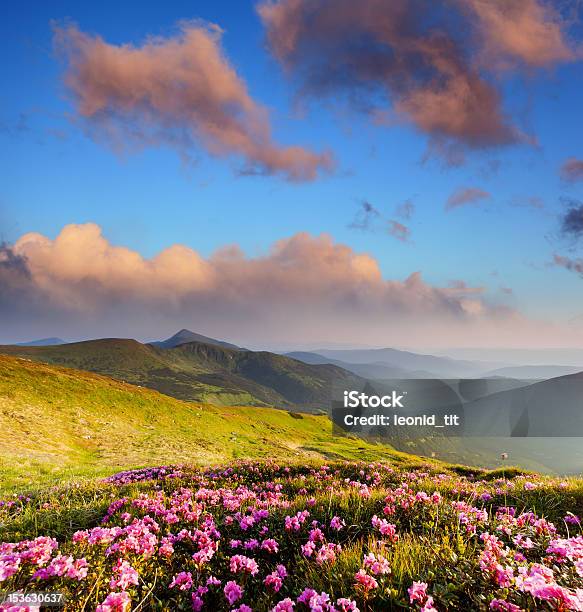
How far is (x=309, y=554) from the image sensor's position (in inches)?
178

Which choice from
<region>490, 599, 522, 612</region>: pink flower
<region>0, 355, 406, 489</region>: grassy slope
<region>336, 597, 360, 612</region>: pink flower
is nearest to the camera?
<region>490, 599, 522, 612</region>: pink flower

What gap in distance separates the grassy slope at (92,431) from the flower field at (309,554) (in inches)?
630

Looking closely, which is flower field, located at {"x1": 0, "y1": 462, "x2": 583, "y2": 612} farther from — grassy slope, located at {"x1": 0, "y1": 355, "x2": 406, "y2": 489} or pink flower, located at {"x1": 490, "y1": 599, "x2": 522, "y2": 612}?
grassy slope, located at {"x1": 0, "y1": 355, "x2": 406, "y2": 489}

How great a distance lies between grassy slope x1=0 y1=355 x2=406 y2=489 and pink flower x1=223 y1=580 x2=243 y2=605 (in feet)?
59.6

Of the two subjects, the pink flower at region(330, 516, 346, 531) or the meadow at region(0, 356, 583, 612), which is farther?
the pink flower at region(330, 516, 346, 531)

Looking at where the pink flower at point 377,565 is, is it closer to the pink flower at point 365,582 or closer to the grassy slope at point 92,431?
the pink flower at point 365,582

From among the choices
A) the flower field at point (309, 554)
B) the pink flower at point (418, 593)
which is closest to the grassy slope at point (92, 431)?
the flower field at point (309, 554)

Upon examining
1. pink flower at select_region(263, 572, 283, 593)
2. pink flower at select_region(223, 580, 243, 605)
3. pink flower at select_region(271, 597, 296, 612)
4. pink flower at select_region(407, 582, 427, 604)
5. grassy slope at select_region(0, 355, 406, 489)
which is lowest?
grassy slope at select_region(0, 355, 406, 489)

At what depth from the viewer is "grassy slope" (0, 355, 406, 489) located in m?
23.1

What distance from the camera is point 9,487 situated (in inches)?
614

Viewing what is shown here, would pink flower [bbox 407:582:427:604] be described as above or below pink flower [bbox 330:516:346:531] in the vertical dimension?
above

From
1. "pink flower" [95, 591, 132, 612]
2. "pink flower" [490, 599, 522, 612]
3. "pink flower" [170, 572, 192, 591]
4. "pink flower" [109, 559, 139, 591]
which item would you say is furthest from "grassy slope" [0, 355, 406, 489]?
"pink flower" [490, 599, 522, 612]

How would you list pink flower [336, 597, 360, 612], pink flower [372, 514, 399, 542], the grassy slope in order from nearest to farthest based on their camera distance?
pink flower [336, 597, 360, 612] → pink flower [372, 514, 399, 542] → the grassy slope

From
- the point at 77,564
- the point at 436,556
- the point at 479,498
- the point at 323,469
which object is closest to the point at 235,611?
the point at 77,564
